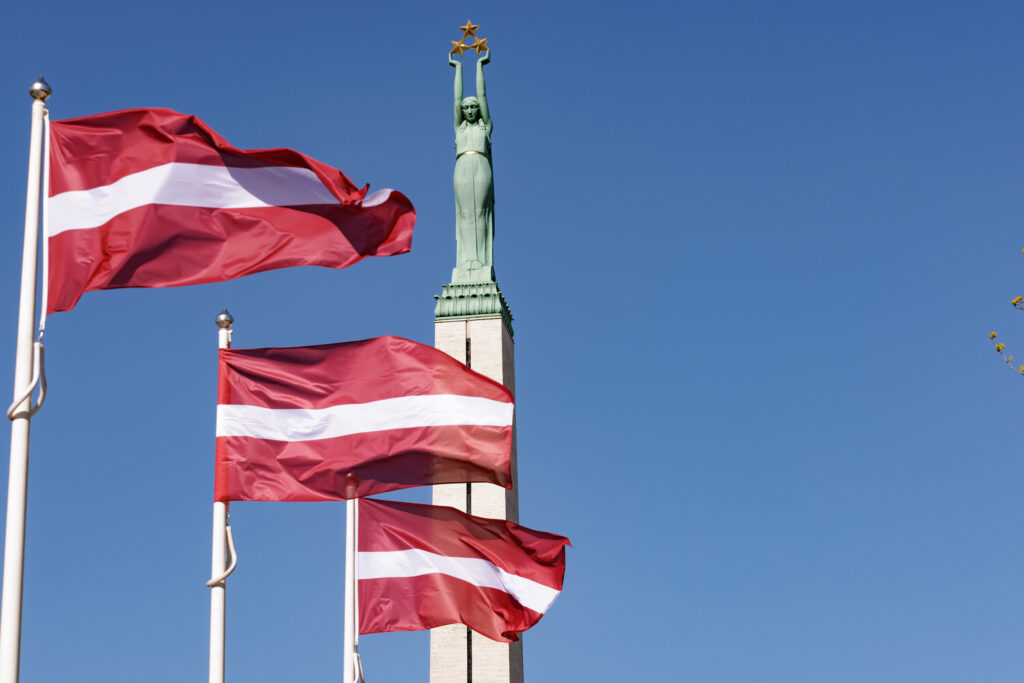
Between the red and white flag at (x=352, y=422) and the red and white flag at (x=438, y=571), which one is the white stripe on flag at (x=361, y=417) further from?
the red and white flag at (x=438, y=571)

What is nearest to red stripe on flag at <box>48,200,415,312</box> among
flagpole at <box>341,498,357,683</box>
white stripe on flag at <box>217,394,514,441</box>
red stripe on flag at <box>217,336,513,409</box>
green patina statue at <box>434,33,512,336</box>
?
red stripe on flag at <box>217,336,513,409</box>

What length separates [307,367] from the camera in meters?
18.9

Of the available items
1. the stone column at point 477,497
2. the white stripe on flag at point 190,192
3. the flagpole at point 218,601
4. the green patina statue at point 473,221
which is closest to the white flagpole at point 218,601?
the flagpole at point 218,601

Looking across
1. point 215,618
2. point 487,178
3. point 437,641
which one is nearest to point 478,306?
point 487,178

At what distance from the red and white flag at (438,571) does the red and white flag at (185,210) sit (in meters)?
7.62

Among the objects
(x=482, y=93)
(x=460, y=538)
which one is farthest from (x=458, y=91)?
(x=460, y=538)

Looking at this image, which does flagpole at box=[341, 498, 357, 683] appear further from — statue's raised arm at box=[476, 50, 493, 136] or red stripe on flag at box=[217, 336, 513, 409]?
statue's raised arm at box=[476, 50, 493, 136]

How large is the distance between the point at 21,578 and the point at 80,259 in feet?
12.7

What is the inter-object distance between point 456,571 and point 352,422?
18.1ft

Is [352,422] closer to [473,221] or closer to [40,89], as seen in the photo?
[40,89]

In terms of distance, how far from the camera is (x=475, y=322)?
47.1 metres

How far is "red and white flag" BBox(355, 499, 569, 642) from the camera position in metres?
23.4

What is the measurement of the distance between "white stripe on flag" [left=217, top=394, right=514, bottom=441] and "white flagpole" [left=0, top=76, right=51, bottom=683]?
14.2 ft

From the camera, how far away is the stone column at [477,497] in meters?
42.8
